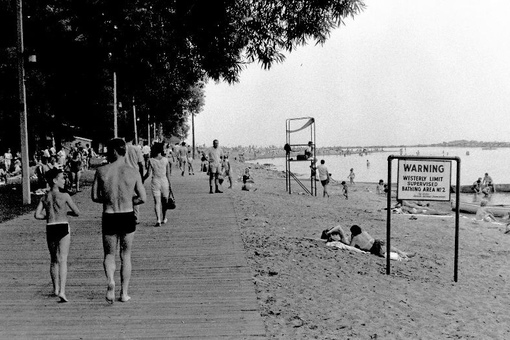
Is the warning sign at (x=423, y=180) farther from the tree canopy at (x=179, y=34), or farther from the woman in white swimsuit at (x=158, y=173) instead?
the woman in white swimsuit at (x=158, y=173)

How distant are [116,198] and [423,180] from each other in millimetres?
5338

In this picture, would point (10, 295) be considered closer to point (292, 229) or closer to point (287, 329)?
point (287, 329)

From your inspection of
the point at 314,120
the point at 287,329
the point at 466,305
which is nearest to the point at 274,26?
the point at 466,305

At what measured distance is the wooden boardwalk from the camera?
587 cm

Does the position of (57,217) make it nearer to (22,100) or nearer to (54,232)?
(54,232)

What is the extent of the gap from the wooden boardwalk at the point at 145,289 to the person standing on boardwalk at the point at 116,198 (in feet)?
2.09

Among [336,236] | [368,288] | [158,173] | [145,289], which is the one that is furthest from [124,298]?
[336,236]

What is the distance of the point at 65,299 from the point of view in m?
6.73

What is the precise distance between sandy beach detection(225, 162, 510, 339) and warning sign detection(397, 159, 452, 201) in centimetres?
148

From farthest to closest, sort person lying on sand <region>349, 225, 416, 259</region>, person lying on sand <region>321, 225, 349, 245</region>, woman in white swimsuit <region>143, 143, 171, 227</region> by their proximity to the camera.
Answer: person lying on sand <region>321, 225, 349, 245</region> < person lying on sand <region>349, 225, 416, 259</region> < woman in white swimsuit <region>143, 143, 171, 227</region>

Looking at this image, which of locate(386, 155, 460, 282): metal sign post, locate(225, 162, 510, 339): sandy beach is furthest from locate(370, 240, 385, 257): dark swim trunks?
locate(386, 155, 460, 282): metal sign post

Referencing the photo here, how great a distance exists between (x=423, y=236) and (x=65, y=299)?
39.5 feet

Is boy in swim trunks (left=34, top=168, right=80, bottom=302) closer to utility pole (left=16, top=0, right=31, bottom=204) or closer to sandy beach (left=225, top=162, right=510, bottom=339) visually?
sandy beach (left=225, top=162, right=510, bottom=339)

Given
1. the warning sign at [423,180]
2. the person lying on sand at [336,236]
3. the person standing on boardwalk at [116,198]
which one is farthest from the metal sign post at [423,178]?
the person standing on boardwalk at [116,198]
